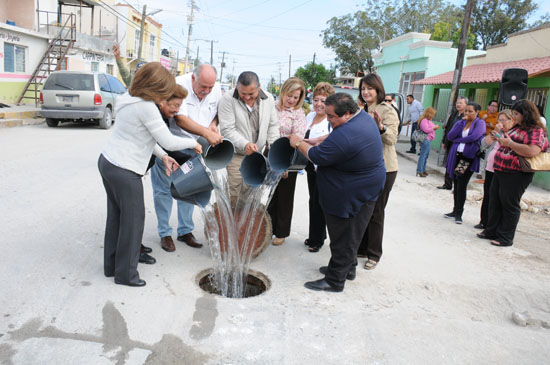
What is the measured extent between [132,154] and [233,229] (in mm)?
1302

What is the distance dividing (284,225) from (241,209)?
0.71 meters

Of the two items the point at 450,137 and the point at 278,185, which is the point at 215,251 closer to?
the point at 278,185

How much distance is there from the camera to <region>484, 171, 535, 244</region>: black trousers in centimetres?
537

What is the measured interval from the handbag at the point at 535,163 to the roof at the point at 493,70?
5.40 meters

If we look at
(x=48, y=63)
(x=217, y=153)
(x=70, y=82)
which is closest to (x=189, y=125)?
(x=217, y=153)

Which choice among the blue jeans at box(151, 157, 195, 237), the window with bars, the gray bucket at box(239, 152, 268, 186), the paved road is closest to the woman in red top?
the paved road

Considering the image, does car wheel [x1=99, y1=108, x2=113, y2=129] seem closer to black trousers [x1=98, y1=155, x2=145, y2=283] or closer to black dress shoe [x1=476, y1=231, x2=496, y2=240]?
black trousers [x1=98, y1=155, x2=145, y2=283]

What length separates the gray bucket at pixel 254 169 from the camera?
13.7 feet

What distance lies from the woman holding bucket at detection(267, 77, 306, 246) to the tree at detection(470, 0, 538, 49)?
39.7 meters

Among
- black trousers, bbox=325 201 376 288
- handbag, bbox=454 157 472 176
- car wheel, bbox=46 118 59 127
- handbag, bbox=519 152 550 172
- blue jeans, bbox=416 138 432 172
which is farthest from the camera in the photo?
car wheel, bbox=46 118 59 127

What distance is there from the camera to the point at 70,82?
1302cm

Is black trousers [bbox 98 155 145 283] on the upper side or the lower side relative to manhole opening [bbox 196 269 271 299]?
upper

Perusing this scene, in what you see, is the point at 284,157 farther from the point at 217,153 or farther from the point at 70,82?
the point at 70,82

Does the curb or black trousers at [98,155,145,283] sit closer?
black trousers at [98,155,145,283]
